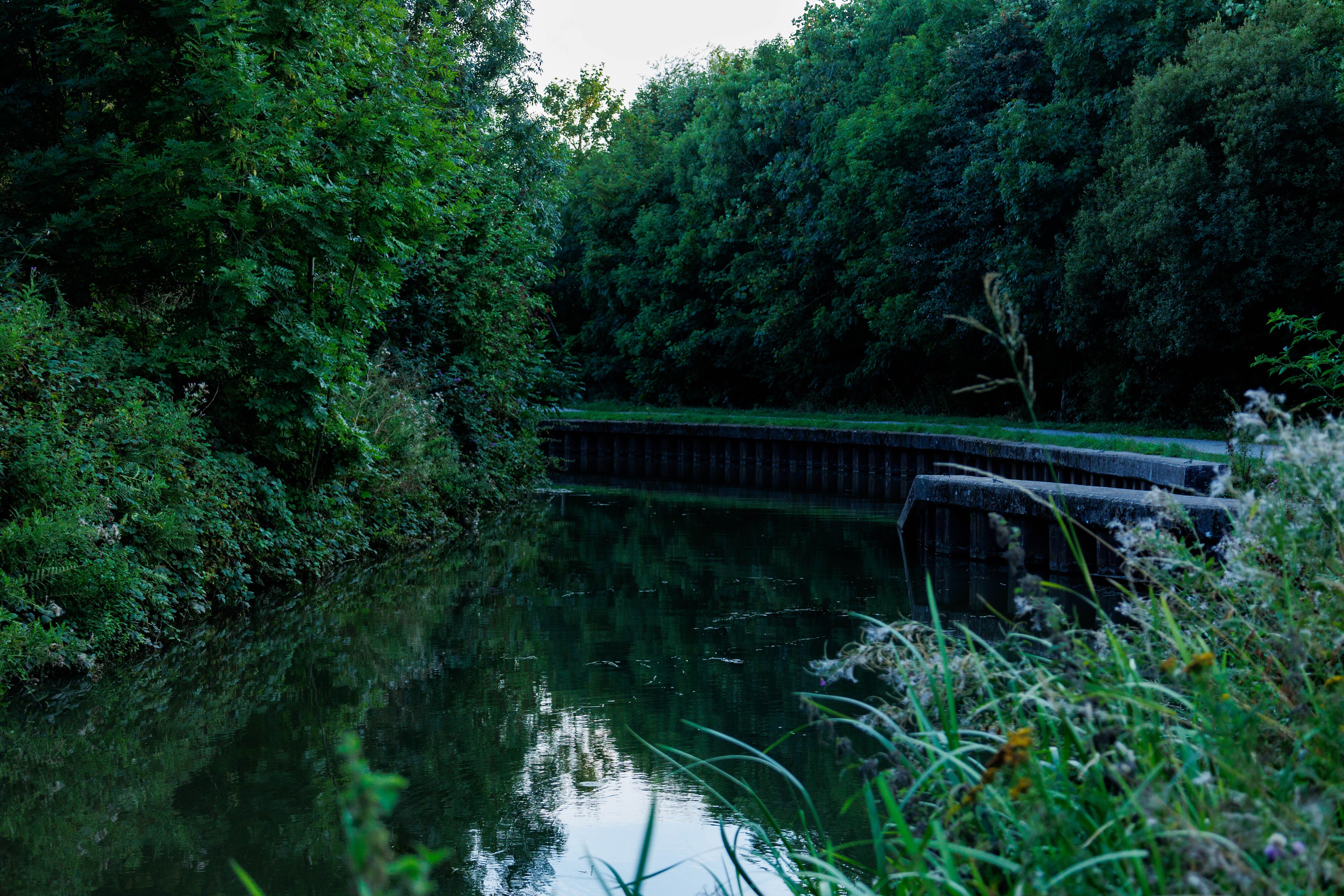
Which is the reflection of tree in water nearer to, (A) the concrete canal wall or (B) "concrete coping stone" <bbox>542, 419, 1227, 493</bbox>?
(A) the concrete canal wall

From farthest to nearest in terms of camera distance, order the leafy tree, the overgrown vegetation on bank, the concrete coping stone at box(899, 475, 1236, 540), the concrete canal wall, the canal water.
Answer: the leafy tree
the concrete canal wall
the concrete coping stone at box(899, 475, 1236, 540)
the overgrown vegetation on bank
the canal water

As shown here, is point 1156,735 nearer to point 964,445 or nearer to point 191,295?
point 191,295

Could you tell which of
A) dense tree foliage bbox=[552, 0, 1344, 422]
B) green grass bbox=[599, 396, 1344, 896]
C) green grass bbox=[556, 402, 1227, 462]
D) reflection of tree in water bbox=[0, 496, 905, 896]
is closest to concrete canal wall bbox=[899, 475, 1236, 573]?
reflection of tree in water bbox=[0, 496, 905, 896]

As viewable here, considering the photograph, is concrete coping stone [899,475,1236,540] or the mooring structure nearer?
concrete coping stone [899,475,1236,540]

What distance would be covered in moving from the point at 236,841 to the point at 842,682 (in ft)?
10.3

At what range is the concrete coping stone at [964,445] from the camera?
11.9 meters

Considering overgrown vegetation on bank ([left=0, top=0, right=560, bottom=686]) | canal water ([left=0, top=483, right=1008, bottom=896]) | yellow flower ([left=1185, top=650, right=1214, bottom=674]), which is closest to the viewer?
yellow flower ([left=1185, top=650, right=1214, bottom=674])

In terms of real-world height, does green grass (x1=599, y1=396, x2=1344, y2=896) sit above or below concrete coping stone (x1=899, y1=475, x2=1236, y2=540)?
above

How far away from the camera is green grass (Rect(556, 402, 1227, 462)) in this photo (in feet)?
56.8

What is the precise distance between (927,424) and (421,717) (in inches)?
818

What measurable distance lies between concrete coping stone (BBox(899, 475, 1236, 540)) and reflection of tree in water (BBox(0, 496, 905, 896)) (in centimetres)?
121

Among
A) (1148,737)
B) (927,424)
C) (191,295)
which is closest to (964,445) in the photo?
(927,424)

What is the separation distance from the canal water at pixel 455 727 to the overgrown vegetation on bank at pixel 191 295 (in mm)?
520

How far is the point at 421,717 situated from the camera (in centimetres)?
612
